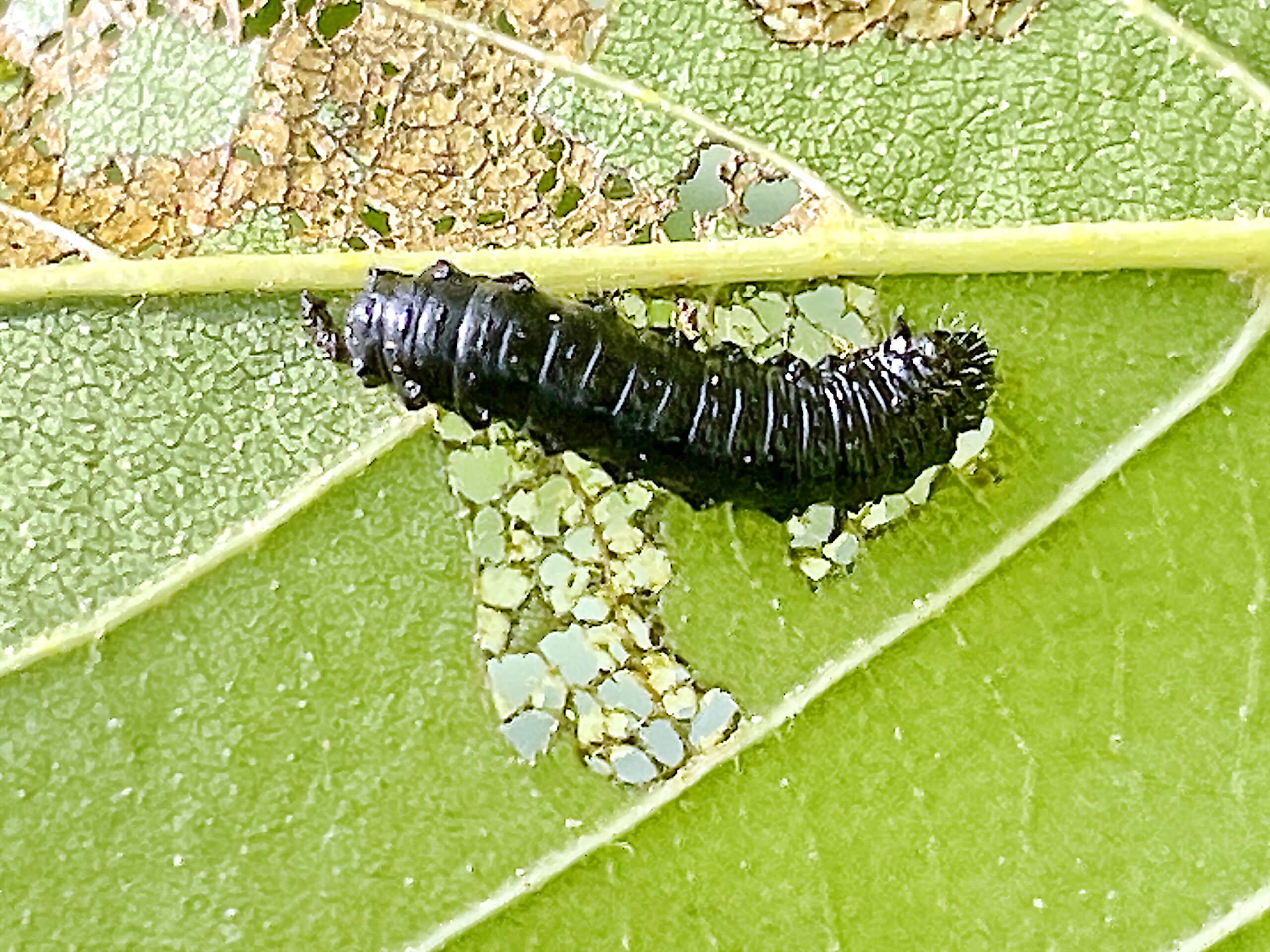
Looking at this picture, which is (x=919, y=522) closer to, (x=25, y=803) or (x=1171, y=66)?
(x=1171, y=66)

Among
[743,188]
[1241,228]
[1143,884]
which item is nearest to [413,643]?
[743,188]

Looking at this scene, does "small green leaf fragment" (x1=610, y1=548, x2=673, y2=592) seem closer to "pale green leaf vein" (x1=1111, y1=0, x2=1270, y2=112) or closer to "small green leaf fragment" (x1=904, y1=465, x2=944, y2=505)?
"small green leaf fragment" (x1=904, y1=465, x2=944, y2=505)

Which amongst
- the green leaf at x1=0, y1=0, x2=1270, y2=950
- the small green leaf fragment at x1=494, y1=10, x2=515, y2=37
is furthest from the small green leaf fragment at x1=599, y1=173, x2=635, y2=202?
the small green leaf fragment at x1=494, y1=10, x2=515, y2=37

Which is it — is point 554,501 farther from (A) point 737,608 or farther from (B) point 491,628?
(A) point 737,608

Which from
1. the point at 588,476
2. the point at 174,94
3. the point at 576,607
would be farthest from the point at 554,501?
the point at 174,94

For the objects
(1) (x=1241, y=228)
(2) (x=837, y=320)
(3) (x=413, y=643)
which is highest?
(1) (x=1241, y=228)

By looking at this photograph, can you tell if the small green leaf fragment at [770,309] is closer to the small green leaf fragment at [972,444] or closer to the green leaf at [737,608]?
the green leaf at [737,608]
